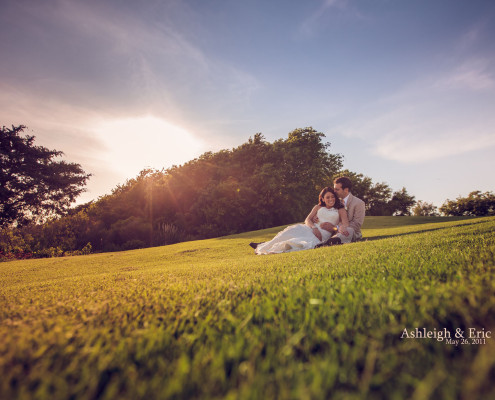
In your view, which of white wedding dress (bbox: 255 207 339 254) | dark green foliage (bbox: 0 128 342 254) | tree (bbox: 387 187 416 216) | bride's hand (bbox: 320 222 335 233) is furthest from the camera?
tree (bbox: 387 187 416 216)

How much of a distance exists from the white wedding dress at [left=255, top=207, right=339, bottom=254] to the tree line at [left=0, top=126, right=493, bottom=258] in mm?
13670

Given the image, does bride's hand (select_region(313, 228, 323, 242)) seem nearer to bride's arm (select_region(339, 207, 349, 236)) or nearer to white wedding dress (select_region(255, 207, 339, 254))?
white wedding dress (select_region(255, 207, 339, 254))

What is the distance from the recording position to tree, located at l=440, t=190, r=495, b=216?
85.6 feet

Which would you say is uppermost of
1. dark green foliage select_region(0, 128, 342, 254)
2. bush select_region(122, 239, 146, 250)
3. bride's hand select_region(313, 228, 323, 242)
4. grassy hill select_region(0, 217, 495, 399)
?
dark green foliage select_region(0, 128, 342, 254)

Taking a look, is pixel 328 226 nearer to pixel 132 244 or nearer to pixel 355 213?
pixel 355 213

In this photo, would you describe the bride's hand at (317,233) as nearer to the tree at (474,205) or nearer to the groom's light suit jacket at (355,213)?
the groom's light suit jacket at (355,213)

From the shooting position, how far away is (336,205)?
8523mm

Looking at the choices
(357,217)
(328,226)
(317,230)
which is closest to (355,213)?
(357,217)

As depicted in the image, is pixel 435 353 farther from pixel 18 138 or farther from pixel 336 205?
pixel 18 138

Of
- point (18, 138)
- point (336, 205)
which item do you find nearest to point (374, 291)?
point (336, 205)

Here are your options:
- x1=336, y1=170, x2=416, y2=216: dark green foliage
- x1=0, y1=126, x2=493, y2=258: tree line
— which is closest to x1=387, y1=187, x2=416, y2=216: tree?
x1=336, y1=170, x2=416, y2=216: dark green foliage

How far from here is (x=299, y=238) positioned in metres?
8.17

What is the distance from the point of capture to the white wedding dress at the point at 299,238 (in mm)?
7810

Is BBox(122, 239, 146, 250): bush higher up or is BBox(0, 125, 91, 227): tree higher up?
BBox(0, 125, 91, 227): tree
